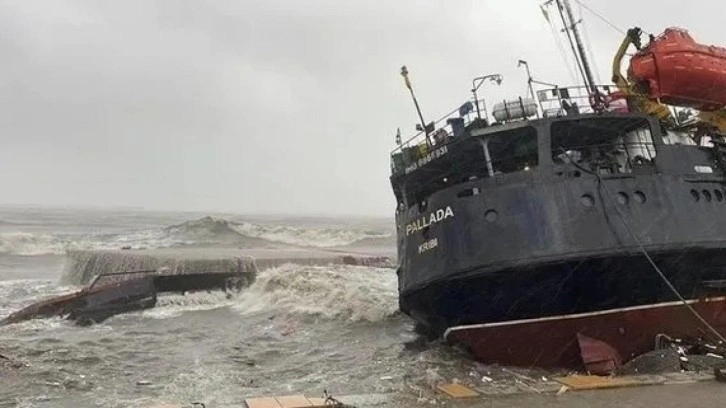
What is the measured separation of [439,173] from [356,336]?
203 inches

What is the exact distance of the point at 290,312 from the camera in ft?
68.9

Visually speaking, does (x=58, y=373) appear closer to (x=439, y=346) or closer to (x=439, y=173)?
(x=439, y=346)

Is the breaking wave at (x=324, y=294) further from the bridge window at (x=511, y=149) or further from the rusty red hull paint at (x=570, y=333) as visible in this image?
the rusty red hull paint at (x=570, y=333)

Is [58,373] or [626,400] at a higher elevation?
[58,373]

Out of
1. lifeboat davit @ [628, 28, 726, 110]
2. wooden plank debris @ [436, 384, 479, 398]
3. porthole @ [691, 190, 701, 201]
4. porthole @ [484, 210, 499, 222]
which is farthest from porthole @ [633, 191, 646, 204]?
wooden plank debris @ [436, 384, 479, 398]

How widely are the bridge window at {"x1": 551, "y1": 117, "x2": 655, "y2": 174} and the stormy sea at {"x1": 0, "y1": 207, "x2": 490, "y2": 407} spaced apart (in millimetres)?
4746

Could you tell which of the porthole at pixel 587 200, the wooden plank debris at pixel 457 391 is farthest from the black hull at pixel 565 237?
the wooden plank debris at pixel 457 391

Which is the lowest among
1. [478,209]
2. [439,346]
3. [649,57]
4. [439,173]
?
[439,346]

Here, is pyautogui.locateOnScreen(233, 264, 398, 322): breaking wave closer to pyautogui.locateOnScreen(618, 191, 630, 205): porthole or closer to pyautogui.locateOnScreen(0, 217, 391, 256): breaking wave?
pyautogui.locateOnScreen(618, 191, 630, 205): porthole

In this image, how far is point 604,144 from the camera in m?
13.3

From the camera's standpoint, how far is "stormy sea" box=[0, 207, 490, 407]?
11148mm

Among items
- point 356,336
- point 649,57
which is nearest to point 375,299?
point 356,336

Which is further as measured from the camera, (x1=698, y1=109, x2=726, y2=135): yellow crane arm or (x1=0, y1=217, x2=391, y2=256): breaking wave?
(x1=0, y1=217, x2=391, y2=256): breaking wave

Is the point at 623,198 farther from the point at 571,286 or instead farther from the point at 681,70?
the point at 681,70
